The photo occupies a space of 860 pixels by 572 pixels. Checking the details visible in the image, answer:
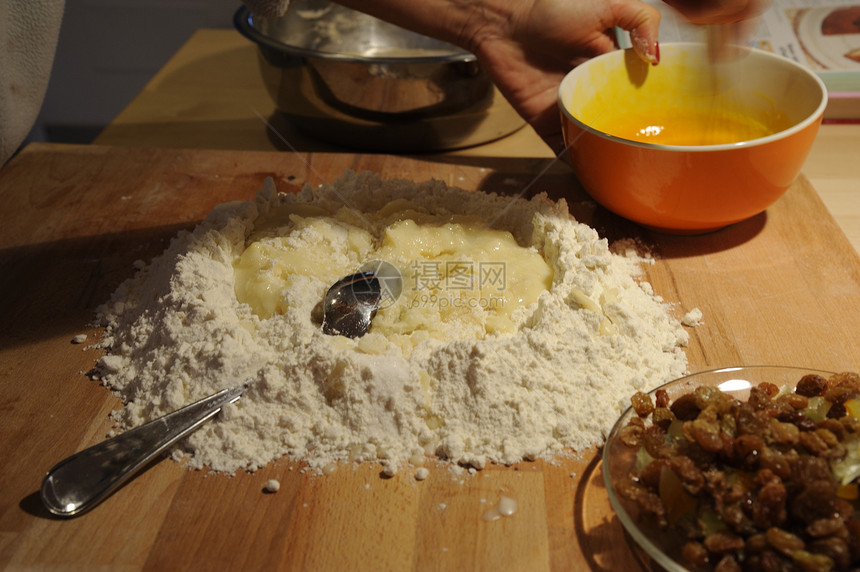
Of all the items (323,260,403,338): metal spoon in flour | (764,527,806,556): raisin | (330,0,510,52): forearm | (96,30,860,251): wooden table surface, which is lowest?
(96,30,860,251): wooden table surface

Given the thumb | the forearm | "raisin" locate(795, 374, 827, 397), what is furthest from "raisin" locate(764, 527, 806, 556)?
the forearm

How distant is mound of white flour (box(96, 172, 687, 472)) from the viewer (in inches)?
34.7

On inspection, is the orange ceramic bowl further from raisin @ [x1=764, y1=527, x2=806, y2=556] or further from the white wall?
the white wall

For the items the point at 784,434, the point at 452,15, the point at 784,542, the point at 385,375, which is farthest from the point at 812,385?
the point at 452,15

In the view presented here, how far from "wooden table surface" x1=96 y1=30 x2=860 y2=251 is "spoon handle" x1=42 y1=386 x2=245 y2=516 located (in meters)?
0.95

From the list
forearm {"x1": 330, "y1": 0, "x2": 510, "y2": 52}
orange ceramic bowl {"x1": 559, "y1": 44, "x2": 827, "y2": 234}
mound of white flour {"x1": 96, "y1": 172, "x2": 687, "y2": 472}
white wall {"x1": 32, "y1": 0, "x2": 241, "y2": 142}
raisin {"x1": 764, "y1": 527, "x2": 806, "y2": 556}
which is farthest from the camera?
white wall {"x1": 32, "y1": 0, "x2": 241, "y2": 142}

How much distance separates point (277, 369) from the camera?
0.91 m

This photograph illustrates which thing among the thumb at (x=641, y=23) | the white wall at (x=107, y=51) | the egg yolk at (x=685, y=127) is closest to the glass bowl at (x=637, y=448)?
the egg yolk at (x=685, y=127)

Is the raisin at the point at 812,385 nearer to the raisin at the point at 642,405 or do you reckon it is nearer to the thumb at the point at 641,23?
the raisin at the point at 642,405

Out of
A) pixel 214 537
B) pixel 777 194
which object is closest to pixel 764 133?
pixel 777 194

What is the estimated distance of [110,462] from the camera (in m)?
0.83

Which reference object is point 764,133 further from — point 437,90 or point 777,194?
point 437,90

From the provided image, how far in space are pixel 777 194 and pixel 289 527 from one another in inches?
38.9

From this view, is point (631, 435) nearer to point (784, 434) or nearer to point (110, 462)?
point (784, 434)
